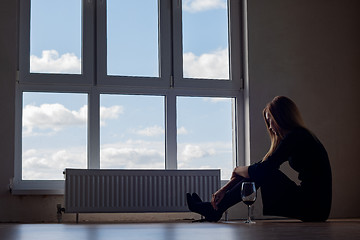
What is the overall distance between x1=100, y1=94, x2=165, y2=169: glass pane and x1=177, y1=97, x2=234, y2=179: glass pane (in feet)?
0.74

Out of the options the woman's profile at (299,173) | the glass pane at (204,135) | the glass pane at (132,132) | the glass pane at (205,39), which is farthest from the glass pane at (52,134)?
the woman's profile at (299,173)

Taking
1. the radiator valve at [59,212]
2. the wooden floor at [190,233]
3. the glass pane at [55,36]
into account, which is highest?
the glass pane at [55,36]

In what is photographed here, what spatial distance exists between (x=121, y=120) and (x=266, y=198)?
7.07 ft

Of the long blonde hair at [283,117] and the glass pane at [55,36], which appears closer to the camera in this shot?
the long blonde hair at [283,117]

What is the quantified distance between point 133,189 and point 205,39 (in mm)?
1876

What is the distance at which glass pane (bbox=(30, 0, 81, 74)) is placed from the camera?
595cm

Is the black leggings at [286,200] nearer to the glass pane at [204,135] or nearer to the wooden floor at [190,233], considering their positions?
the wooden floor at [190,233]

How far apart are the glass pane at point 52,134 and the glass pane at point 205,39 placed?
1.25 metres

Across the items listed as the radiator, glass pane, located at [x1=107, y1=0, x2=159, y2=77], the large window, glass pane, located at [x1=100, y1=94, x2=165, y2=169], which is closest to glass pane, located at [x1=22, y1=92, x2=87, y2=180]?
the large window

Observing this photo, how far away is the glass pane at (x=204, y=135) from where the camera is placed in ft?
20.4

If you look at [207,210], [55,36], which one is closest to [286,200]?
[207,210]

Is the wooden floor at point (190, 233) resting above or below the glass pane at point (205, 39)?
below

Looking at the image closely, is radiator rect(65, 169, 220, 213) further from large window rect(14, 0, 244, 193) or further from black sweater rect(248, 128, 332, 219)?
black sweater rect(248, 128, 332, 219)

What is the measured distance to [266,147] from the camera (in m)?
6.22
